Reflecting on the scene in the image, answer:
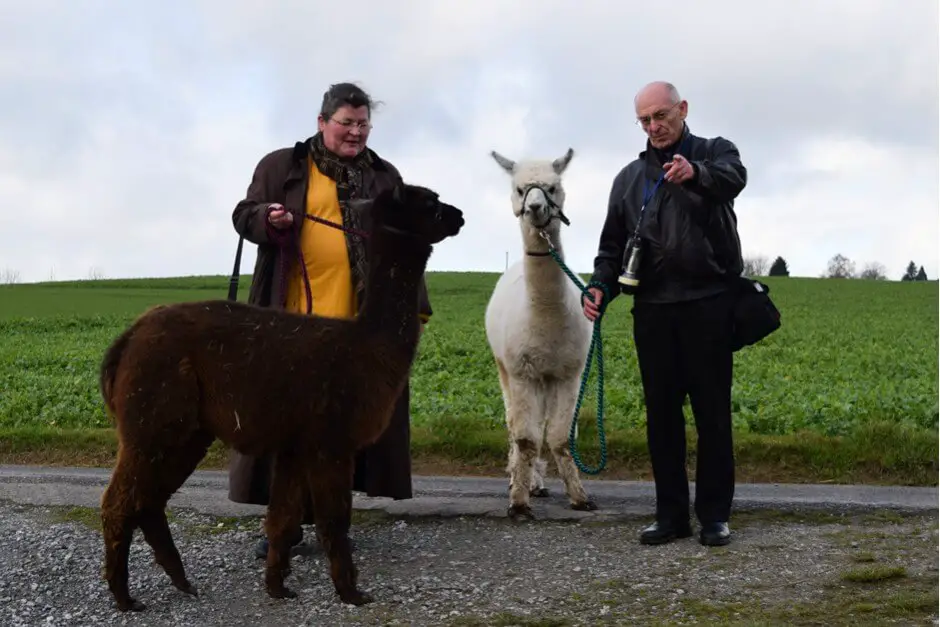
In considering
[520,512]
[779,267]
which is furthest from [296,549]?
[779,267]

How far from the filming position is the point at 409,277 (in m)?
5.10

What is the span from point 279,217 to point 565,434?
2.92 metres

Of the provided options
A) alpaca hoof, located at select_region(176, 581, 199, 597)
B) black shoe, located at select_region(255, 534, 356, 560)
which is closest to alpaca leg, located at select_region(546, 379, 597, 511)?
black shoe, located at select_region(255, 534, 356, 560)

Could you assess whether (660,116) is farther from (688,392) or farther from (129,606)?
(129,606)

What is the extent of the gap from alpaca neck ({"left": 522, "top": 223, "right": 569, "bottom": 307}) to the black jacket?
2.39 ft

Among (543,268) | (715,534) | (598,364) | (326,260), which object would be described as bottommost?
(715,534)

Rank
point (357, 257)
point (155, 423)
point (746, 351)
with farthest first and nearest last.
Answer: point (746, 351), point (357, 257), point (155, 423)

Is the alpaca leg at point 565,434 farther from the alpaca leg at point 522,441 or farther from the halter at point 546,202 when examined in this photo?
the halter at point 546,202

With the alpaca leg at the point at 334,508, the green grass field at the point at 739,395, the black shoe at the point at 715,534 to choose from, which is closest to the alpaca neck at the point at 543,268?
the black shoe at the point at 715,534

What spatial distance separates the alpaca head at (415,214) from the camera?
16.4ft

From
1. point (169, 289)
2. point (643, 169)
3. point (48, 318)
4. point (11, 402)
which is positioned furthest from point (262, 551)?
point (169, 289)

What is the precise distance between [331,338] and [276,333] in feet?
0.88

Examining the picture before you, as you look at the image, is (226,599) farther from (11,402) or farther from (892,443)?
(11,402)

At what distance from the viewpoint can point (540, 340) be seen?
711cm
